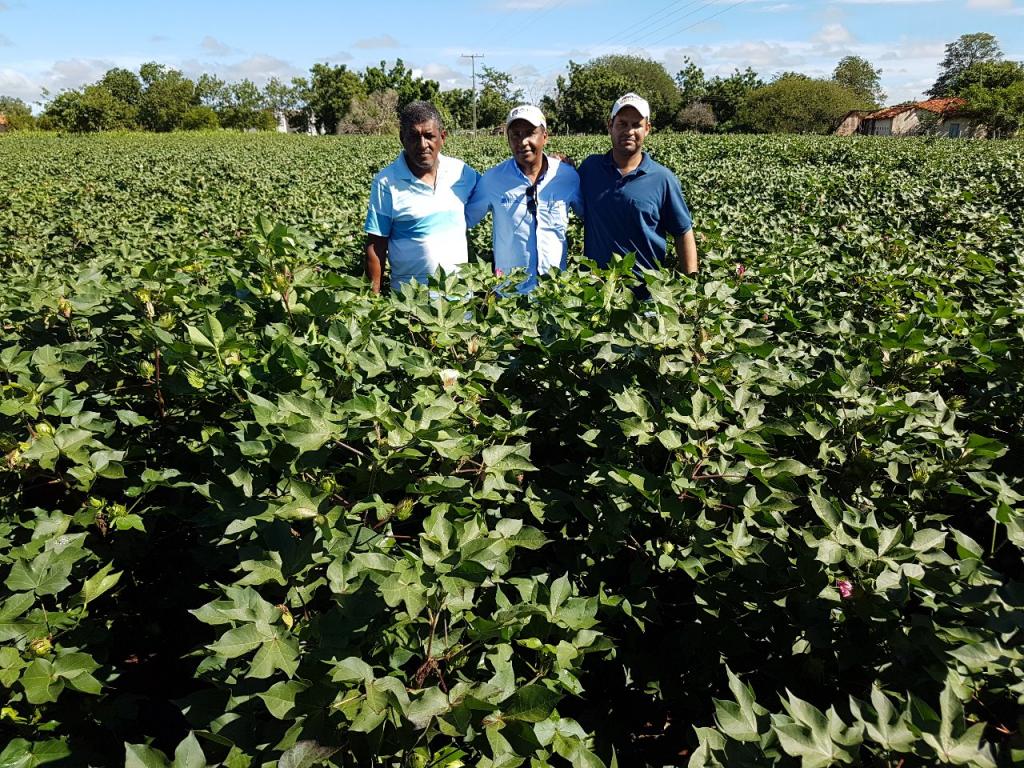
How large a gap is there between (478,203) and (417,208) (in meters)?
0.40

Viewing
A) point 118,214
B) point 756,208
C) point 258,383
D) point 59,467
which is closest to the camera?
point 258,383

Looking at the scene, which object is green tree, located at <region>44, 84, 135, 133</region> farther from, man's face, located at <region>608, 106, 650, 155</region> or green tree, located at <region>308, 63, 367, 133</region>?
man's face, located at <region>608, 106, 650, 155</region>

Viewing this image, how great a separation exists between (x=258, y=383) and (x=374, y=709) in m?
0.93

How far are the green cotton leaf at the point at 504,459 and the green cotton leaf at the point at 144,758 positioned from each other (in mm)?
792

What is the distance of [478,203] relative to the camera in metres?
3.70

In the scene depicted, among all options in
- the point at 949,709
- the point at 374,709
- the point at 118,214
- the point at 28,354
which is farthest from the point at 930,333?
the point at 118,214

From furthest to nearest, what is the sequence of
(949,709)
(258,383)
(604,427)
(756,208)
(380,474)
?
(756,208) → (604,427) → (258,383) → (380,474) → (949,709)

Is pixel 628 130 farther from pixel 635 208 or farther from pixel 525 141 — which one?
pixel 525 141

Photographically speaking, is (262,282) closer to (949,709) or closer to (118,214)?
(949,709)

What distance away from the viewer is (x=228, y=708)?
1.23 metres

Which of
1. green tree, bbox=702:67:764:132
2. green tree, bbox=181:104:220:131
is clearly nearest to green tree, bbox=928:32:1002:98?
green tree, bbox=702:67:764:132

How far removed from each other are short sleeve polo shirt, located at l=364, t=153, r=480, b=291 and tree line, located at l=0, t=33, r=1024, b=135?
54.9 metres

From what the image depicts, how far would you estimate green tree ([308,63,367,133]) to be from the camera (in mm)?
85500

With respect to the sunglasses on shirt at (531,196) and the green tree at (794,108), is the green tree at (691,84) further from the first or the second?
the sunglasses on shirt at (531,196)
